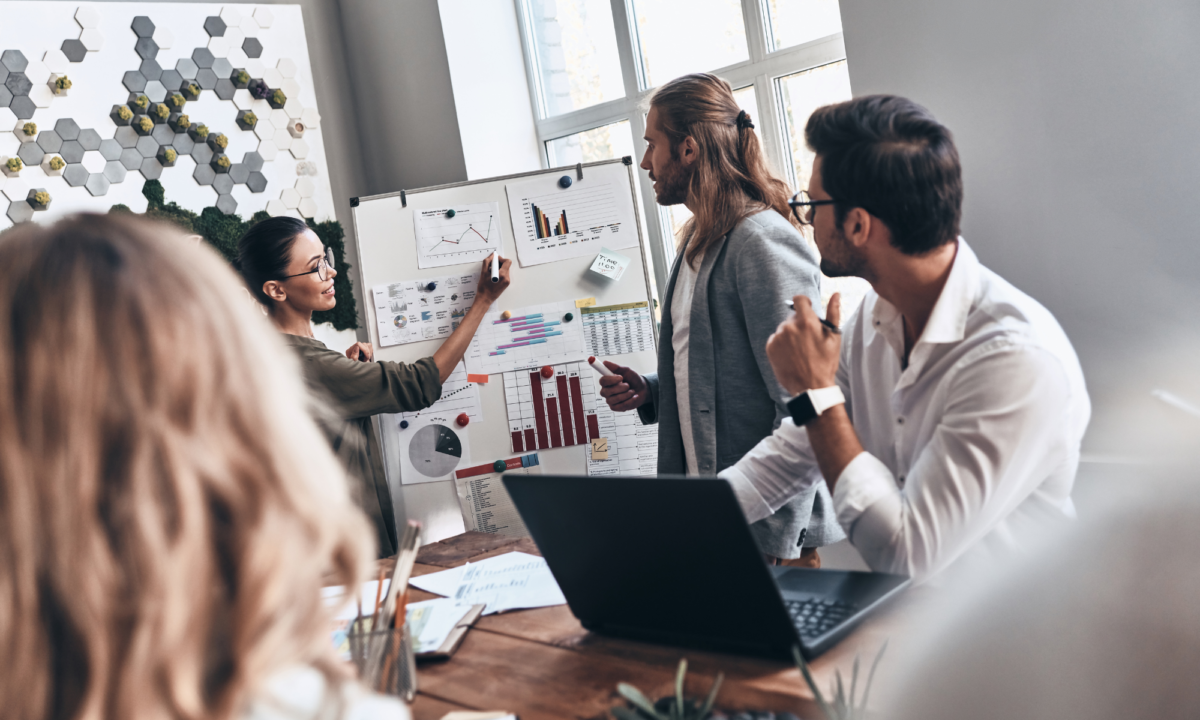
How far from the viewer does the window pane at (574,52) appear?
337cm

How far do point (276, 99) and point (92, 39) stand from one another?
648mm

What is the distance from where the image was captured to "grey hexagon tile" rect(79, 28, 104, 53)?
294 cm

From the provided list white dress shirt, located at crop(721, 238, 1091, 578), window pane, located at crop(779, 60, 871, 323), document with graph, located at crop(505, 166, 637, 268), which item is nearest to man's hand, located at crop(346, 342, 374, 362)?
document with graph, located at crop(505, 166, 637, 268)

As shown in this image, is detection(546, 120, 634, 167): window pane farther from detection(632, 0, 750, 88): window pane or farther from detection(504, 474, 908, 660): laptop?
detection(504, 474, 908, 660): laptop

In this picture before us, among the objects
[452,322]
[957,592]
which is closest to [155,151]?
[452,322]

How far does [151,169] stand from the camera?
305 cm

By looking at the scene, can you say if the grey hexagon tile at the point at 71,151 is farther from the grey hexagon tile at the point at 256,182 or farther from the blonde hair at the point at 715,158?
the blonde hair at the point at 715,158

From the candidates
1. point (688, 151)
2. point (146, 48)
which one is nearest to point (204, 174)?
point (146, 48)

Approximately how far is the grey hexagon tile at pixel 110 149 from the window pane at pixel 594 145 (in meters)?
1.64

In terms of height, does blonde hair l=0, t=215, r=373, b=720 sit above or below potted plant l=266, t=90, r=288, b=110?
below

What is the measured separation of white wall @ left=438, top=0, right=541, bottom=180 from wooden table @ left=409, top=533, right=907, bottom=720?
98.3 inches

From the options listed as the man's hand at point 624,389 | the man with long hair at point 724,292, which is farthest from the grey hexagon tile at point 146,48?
the man's hand at point 624,389

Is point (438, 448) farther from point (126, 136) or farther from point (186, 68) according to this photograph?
point (186, 68)

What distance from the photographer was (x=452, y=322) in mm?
2740
